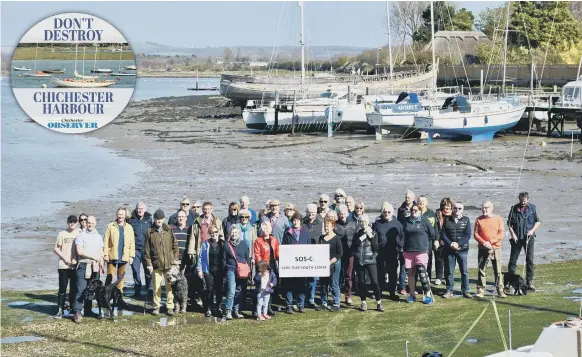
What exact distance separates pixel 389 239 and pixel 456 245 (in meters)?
1.10

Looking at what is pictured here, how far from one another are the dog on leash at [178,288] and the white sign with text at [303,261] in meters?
1.44

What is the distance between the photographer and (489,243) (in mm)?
16781

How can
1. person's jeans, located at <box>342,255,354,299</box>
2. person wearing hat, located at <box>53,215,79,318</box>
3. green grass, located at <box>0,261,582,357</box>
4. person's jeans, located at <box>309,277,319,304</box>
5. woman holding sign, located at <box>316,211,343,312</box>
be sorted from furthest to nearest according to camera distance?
1. person's jeans, located at <box>342,255,354,299</box>
2. person's jeans, located at <box>309,277,319,304</box>
3. woman holding sign, located at <box>316,211,343,312</box>
4. person wearing hat, located at <box>53,215,79,318</box>
5. green grass, located at <box>0,261,582,357</box>

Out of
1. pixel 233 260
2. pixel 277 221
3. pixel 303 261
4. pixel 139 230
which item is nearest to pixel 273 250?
pixel 303 261

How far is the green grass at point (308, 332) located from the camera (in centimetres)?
1367

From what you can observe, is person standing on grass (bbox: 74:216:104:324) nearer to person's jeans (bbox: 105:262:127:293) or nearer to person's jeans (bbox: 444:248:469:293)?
person's jeans (bbox: 105:262:127:293)

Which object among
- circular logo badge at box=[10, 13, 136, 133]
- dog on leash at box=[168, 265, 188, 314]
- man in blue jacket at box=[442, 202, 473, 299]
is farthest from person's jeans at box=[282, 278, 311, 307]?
circular logo badge at box=[10, 13, 136, 133]

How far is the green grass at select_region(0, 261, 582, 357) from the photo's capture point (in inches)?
538

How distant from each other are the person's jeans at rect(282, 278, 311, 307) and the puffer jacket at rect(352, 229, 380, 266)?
2.95ft

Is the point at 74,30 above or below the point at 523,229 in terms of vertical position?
above

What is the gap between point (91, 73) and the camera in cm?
2380

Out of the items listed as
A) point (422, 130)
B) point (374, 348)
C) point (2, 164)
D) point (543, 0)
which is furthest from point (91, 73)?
point (543, 0)

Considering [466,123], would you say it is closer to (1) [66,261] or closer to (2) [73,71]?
(2) [73,71]

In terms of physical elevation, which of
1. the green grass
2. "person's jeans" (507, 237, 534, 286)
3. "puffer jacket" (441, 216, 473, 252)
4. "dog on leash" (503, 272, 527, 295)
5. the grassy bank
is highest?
the grassy bank
